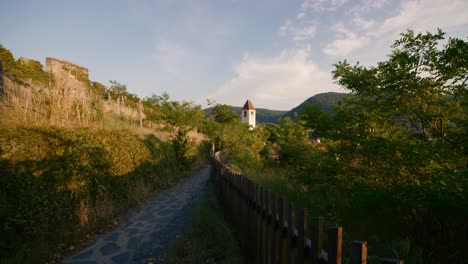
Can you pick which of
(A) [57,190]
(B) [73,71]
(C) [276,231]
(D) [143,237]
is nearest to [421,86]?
(C) [276,231]

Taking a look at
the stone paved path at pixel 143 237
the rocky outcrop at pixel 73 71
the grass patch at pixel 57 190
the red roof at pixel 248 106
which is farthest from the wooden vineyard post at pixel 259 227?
the red roof at pixel 248 106

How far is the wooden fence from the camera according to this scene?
45.8 inches

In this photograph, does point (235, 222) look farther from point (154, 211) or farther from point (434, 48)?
point (434, 48)

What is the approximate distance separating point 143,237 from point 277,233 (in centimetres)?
337

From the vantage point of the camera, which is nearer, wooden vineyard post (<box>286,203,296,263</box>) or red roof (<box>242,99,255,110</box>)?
wooden vineyard post (<box>286,203,296,263</box>)

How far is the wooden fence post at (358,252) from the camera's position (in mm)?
995

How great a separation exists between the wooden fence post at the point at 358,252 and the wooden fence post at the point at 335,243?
0.10 metres

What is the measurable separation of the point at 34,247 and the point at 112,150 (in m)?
3.27

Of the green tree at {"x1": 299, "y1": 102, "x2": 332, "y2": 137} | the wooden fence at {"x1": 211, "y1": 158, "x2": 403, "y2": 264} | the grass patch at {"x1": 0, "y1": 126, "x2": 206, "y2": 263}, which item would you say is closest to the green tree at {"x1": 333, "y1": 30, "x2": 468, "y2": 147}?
the green tree at {"x1": 299, "y1": 102, "x2": 332, "y2": 137}

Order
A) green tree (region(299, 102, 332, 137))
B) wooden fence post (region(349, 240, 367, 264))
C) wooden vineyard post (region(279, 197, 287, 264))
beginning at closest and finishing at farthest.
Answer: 1. wooden fence post (region(349, 240, 367, 264))
2. wooden vineyard post (region(279, 197, 287, 264))
3. green tree (region(299, 102, 332, 137))

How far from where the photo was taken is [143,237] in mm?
4367

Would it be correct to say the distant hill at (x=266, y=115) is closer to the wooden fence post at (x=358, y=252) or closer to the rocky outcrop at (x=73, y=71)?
the rocky outcrop at (x=73, y=71)

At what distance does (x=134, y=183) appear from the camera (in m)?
7.06

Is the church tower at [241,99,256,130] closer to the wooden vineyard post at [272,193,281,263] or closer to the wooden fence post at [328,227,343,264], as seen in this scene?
the wooden vineyard post at [272,193,281,263]
